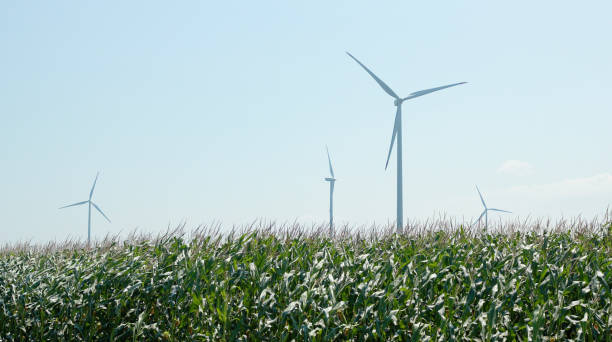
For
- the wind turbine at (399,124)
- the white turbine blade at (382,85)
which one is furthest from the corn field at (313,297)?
the white turbine blade at (382,85)

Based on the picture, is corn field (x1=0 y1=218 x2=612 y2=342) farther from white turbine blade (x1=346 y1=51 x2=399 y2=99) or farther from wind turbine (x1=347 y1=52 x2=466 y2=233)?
white turbine blade (x1=346 y1=51 x2=399 y2=99)

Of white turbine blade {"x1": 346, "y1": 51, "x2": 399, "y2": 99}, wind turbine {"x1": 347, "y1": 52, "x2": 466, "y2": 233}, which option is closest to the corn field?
wind turbine {"x1": 347, "y1": 52, "x2": 466, "y2": 233}

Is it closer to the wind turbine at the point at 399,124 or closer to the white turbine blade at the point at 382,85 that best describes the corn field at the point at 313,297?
the wind turbine at the point at 399,124

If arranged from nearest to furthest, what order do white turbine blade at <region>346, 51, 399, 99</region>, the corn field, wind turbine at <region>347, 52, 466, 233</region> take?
the corn field
wind turbine at <region>347, 52, 466, 233</region>
white turbine blade at <region>346, 51, 399, 99</region>

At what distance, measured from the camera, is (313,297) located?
832 cm

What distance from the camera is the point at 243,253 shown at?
11094 mm

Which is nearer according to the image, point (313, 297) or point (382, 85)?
point (313, 297)

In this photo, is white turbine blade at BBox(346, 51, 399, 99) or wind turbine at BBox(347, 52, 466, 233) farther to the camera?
white turbine blade at BBox(346, 51, 399, 99)

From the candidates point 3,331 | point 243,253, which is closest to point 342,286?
point 243,253

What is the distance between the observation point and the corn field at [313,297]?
7973mm

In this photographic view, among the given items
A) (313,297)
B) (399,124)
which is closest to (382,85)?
(399,124)

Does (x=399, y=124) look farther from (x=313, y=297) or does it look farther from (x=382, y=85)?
(x=313, y=297)

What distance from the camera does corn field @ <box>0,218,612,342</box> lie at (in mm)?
7973

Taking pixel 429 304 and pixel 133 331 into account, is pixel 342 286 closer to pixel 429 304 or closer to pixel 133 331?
pixel 429 304
